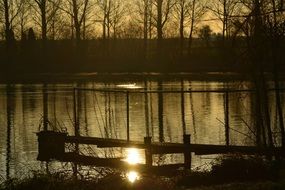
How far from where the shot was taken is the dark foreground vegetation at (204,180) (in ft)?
38.4

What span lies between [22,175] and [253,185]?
6952 millimetres

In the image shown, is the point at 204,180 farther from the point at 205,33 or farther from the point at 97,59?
the point at 205,33

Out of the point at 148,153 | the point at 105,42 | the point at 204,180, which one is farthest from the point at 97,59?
the point at 204,180

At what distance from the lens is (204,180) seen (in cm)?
1352

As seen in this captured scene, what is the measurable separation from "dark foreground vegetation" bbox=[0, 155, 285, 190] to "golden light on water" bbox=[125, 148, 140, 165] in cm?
424

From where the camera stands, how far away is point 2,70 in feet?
257

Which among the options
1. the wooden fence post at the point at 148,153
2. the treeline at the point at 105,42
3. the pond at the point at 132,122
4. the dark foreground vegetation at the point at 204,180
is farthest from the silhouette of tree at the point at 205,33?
the dark foreground vegetation at the point at 204,180

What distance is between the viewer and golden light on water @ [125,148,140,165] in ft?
62.1

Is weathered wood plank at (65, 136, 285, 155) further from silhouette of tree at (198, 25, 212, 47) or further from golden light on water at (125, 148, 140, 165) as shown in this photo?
silhouette of tree at (198, 25, 212, 47)

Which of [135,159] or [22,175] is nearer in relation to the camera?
[22,175]

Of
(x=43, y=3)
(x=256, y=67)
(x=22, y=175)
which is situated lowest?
(x=22, y=175)

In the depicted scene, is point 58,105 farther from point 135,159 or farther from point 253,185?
point 253,185

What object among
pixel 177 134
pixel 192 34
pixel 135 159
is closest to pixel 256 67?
pixel 135 159

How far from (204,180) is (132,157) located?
636cm
